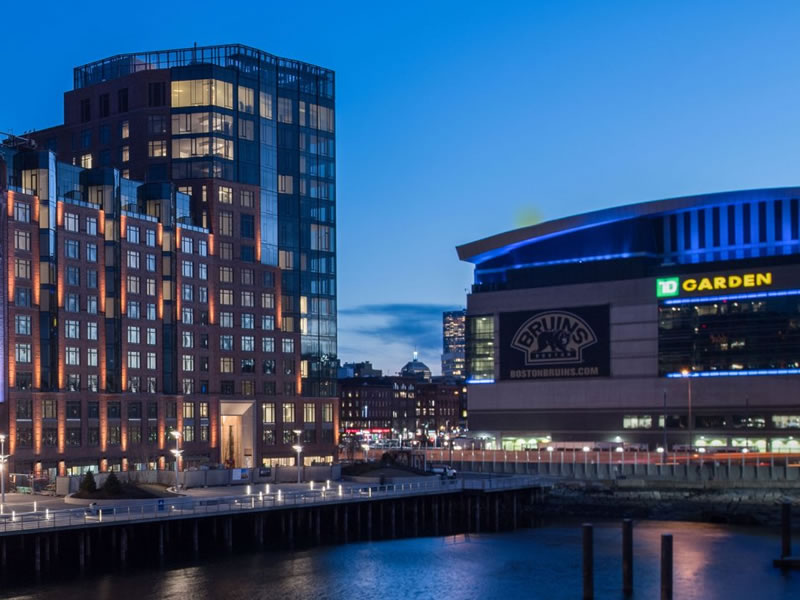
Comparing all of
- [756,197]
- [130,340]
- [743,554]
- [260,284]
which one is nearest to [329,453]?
[260,284]

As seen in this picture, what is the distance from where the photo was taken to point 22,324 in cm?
12575

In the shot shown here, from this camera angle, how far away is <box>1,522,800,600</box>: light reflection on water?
7556 cm

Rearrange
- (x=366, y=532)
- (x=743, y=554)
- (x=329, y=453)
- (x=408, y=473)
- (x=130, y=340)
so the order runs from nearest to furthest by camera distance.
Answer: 1. (x=743, y=554)
2. (x=366, y=532)
3. (x=408, y=473)
4. (x=130, y=340)
5. (x=329, y=453)

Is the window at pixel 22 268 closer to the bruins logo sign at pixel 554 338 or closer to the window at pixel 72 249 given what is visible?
the window at pixel 72 249

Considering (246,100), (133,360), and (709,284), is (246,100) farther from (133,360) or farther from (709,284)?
(709,284)

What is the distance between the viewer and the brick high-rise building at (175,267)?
12800 centimetres

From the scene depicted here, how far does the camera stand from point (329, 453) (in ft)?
545

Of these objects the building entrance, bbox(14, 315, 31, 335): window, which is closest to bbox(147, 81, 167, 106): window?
the building entrance

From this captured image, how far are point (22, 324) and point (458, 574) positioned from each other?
62.2 metres

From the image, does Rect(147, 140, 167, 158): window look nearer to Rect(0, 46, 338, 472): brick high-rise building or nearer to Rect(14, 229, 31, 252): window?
Rect(0, 46, 338, 472): brick high-rise building

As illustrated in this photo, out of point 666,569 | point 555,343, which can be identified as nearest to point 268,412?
point 555,343

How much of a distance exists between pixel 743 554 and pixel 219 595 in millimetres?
40214

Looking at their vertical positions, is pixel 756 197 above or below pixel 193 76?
below

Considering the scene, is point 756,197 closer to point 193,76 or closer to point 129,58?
point 193,76
